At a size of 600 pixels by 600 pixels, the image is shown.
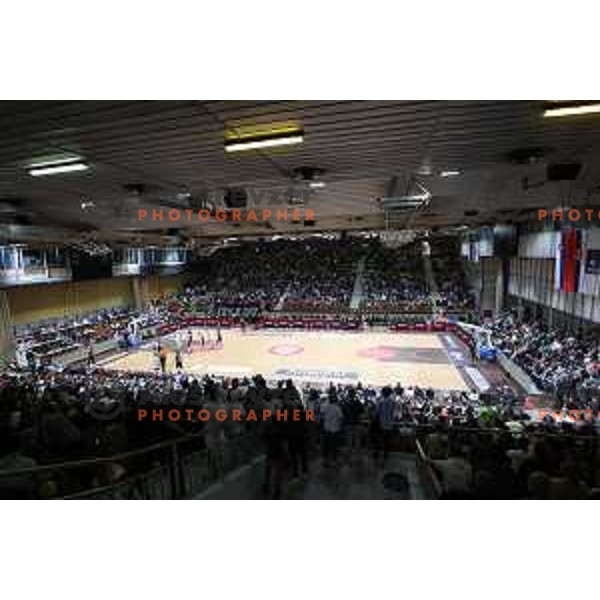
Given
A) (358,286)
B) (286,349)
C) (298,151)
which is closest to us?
(298,151)

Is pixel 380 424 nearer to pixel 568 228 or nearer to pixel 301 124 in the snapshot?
pixel 301 124

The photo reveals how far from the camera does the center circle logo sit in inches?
843

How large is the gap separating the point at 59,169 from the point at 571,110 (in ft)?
22.4

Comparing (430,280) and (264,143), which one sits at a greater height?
(264,143)

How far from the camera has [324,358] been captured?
20.1 m

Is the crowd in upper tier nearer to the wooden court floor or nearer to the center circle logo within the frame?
the wooden court floor

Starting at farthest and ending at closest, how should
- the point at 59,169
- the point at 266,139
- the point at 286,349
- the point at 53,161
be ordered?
1. the point at 286,349
2. the point at 59,169
3. the point at 53,161
4. the point at 266,139

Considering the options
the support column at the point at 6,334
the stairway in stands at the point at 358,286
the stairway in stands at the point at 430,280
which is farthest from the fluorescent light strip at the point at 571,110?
the stairway in stands at the point at 358,286

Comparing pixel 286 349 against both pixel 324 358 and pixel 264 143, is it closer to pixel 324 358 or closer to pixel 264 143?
pixel 324 358

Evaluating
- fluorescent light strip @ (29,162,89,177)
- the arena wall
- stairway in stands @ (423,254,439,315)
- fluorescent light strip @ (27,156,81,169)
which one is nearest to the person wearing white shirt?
fluorescent light strip @ (27,156,81,169)

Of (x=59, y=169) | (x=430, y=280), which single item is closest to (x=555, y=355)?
(x=59, y=169)

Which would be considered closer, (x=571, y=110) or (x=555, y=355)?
(x=571, y=110)

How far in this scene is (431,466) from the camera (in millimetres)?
4773

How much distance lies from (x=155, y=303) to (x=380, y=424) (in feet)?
103
